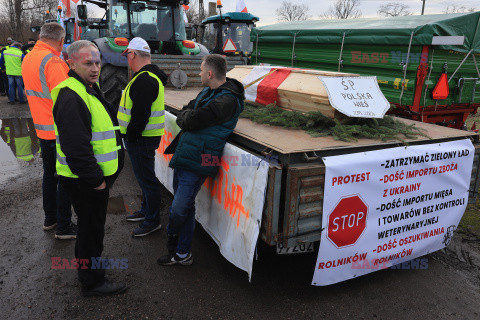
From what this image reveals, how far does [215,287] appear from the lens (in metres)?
3.17

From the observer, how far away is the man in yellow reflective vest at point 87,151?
250 cm

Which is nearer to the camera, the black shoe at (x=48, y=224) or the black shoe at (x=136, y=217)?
the black shoe at (x=48, y=224)

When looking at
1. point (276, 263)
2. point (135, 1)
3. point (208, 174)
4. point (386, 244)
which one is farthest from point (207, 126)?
point (135, 1)

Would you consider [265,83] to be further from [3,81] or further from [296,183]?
[3,81]

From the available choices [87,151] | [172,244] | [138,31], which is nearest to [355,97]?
[172,244]

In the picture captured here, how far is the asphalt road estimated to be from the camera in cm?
285

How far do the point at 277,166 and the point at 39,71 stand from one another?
259 cm

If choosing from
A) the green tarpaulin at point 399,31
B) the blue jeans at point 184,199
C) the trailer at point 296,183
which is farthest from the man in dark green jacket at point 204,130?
the green tarpaulin at point 399,31

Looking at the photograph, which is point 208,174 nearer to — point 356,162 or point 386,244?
point 356,162

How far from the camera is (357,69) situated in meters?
6.88

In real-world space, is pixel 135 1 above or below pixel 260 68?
above

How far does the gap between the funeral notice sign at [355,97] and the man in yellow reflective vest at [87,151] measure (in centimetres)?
188

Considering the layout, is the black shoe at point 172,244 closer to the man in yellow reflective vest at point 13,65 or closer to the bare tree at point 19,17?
the man in yellow reflective vest at point 13,65

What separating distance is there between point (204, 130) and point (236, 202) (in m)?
0.66
